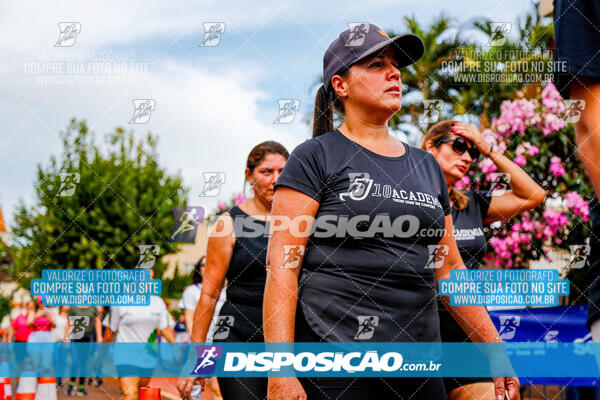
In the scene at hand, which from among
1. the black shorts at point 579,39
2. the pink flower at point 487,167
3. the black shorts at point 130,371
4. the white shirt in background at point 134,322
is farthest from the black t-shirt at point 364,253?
the white shirt in background at point 134,322

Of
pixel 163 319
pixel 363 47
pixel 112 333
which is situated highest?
pixel 363 47

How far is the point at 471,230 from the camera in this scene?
4125 mm

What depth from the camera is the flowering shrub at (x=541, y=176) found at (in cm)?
768

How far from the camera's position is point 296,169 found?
254 centimetres

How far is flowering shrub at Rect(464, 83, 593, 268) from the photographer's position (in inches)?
303

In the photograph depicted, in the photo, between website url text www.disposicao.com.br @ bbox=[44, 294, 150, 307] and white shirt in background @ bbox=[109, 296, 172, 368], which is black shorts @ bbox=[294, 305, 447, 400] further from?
website url text www.disposicao.com.br @ bbox=[44, 294, 150, 307]

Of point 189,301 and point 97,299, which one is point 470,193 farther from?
point 97,299

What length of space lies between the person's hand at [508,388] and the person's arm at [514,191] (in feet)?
5.48

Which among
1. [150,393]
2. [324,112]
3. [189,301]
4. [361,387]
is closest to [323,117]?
[324,112]

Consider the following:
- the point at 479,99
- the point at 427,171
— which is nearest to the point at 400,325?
the point at 427,171

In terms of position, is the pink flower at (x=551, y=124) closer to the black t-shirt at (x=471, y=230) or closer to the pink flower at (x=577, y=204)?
the pink flower at (x=577, y=204)

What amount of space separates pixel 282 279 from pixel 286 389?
1.31 feet

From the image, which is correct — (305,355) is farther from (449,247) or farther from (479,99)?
(479,99)

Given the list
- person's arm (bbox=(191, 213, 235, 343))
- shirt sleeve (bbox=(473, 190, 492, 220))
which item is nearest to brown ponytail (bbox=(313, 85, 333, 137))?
person's arm (bbox=(191, 213, 235, 343))
